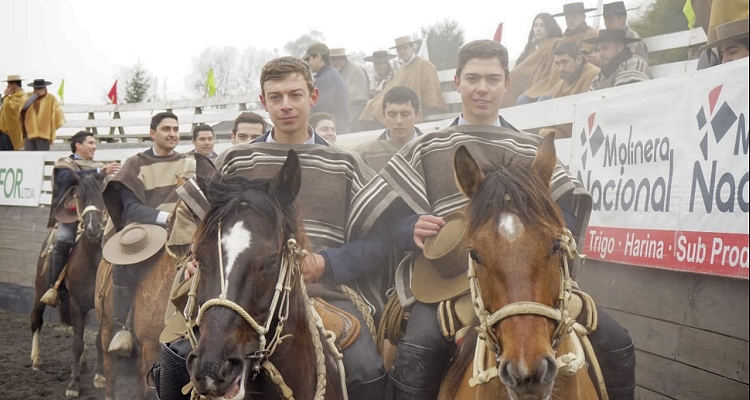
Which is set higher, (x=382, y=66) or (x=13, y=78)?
(x=382, y=66)

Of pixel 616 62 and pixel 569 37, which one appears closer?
pixel 616 62

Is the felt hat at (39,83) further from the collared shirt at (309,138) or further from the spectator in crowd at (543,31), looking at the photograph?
the collared shirt at (309,138)

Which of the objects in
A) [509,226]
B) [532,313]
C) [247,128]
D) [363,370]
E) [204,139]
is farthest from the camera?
[204,139]

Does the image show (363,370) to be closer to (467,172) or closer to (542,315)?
(467,172)

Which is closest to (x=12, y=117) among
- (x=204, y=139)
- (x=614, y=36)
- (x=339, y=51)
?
(x=339, y=51)

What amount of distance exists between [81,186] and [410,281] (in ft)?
21.9

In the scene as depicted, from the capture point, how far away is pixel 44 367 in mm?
10523

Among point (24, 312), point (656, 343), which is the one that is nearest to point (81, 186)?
point (24, 312)

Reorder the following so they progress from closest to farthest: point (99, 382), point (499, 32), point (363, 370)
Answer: point (363, 370) < point (99, 382) < point (499, 32)

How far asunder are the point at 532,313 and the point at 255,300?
1143 millimetres

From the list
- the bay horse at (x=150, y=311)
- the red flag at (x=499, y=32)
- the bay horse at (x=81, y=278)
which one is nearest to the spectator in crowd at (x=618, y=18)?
the red flag at (x=499, y=32)

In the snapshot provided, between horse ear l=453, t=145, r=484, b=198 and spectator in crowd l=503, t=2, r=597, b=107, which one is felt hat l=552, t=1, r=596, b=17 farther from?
horse ear l=453, t=145, r=484, b=198

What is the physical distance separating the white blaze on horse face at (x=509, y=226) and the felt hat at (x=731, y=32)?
2.25 m

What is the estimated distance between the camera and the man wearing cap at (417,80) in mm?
10484
